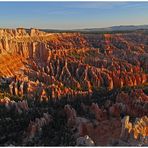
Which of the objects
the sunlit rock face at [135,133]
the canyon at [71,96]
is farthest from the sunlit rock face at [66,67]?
the sunlit rock face at [135,133]

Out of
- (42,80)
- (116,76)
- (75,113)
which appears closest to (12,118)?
(75,113)

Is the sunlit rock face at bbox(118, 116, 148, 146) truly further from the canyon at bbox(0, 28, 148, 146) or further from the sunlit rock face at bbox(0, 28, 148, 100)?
the sunlit rock face at bbox(0, 28, 148, 100)

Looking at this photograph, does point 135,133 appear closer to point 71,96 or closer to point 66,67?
point 71,96

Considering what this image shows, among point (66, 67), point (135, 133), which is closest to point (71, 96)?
point (135, 133)

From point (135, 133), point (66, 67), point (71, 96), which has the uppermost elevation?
point (135, 133)

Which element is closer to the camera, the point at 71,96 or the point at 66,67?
the point at 71,96

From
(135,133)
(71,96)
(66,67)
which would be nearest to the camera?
(135,133)

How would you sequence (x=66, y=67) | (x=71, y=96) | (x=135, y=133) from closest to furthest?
(x=135, y=133) → (x=71, y=96) → (x=66, y=67)

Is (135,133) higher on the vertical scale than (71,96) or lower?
higher

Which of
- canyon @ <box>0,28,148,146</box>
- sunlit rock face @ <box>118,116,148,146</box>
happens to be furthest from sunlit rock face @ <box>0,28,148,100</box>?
sunlit rock face @ <box>118,116,148,146</box>

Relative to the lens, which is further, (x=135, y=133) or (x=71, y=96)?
(x=71, y=96)
